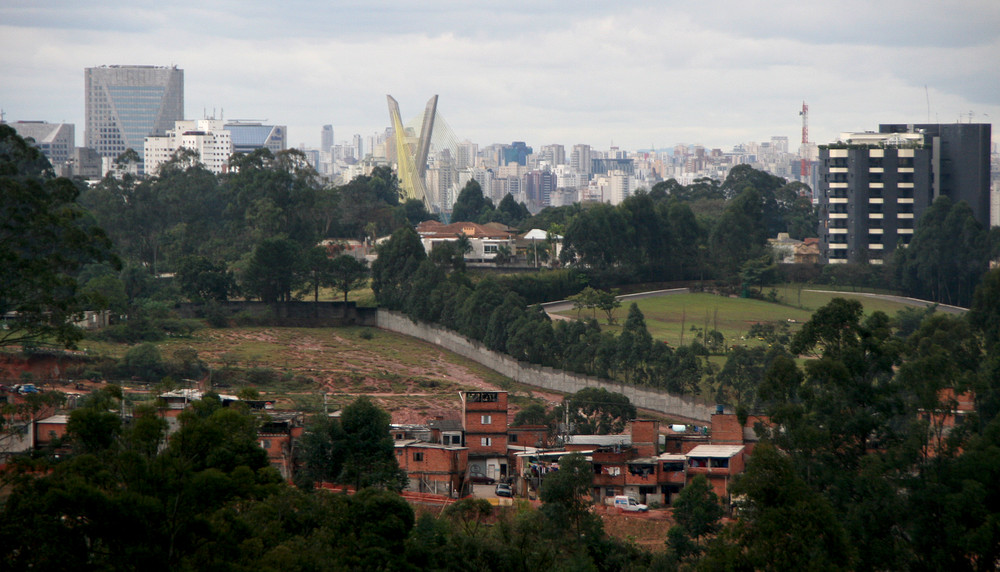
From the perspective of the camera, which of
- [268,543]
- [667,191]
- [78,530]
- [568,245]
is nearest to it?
[78,530]

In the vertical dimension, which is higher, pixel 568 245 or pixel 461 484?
pixel 568 245

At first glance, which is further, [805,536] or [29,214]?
[29,214]

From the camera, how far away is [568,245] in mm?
51531

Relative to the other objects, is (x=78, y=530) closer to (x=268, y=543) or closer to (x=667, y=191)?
(x=268, y=543)

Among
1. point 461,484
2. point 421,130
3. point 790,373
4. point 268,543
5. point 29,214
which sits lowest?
point 461,484

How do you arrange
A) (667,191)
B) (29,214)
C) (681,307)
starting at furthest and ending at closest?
(667,191)
(681,307)
(29,214)

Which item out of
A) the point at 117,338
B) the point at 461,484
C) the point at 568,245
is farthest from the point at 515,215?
the point at 461,484

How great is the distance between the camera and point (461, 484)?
23.7m

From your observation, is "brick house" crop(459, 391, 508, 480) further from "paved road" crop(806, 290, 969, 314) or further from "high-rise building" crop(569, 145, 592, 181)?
"high-rise building" crop(569, 145, 592, 181)

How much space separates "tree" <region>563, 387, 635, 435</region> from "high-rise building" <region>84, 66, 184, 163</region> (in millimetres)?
121630

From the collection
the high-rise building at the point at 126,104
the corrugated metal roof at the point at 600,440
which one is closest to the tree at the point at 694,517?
the corrugated metal roof at the point at 600,440

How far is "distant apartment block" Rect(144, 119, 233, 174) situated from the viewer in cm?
11900

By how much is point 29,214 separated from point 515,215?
59.6 metres

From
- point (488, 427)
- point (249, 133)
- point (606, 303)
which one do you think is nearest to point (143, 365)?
point (488, 427)
